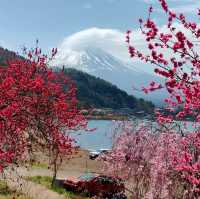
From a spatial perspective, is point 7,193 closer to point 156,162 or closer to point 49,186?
point 156,162

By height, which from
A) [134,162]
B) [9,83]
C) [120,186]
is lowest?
[120,186]

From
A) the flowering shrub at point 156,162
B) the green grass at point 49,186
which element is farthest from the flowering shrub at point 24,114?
the green grass at point 49,186

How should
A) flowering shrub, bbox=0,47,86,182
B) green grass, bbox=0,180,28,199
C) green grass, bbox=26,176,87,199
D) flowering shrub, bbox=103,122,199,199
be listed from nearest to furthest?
1. flowering shrub, bbox=0,47,86,182
2. flowering shrub, bbox=103,122,199,199
3. green grass, bbox=0,180,28,199
4. green grass, bbox=26,176,87,199

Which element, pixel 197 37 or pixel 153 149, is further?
pixel 153 149

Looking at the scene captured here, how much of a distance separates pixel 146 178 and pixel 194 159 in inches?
194

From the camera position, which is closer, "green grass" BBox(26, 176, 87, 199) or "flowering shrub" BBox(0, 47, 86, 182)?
"flowering shrub" BBox(0, 47, 86, 182)

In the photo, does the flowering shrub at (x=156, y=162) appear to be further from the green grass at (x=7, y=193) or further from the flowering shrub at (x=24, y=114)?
the green grass at (x=7, y=193)

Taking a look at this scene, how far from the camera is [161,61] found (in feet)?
31.9

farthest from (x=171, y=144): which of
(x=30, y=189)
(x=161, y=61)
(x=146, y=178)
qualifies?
(x=161, y=61)

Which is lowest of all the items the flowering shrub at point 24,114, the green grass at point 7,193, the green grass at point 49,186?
the green grass at point 49,186

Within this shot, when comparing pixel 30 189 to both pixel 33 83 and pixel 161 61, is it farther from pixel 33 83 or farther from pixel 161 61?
pixel 161 61

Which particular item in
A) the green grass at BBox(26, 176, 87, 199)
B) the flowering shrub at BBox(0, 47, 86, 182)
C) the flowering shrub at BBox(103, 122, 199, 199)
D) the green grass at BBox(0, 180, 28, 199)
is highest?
the flowering shrub at BBox(0, 47, 86, 182)

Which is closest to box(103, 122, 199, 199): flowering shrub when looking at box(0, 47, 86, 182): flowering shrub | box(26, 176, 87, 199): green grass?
box(26, 176, 87, 199): green grass

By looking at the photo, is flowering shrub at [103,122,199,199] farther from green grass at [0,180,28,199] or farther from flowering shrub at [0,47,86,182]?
green grass at [0,180,28,199]
